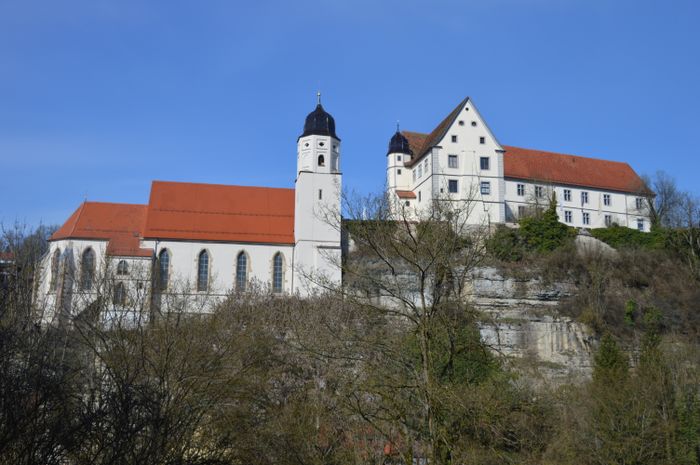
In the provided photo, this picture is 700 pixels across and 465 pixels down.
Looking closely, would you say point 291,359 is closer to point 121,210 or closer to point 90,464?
point 90,464

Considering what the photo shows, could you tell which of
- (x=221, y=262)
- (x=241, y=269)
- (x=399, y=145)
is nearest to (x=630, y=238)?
(x=399, y=145)

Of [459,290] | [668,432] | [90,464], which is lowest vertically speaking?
[668,432]

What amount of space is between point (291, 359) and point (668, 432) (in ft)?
47.4

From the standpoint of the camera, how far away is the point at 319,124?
46938 mm

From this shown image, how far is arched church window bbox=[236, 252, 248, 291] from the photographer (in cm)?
4516

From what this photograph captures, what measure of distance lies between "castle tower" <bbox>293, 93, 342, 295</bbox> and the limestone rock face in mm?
8996

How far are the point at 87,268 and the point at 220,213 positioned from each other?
9.23 metres

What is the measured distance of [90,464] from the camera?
11.1 m

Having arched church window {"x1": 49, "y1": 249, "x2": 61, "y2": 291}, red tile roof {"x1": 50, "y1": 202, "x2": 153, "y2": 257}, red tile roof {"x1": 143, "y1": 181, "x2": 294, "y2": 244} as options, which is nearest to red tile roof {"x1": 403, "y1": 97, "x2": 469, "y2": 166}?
red tile roof {"x1": 143, "y1": 181, "x2": 294, "y2": 244}

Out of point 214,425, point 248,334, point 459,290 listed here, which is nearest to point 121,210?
point 248,334

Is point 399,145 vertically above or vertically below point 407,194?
above

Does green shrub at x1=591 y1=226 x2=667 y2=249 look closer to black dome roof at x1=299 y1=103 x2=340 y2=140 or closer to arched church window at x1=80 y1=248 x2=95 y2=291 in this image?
black dome roof at x1=299 y1=103 x2=340 y2=140

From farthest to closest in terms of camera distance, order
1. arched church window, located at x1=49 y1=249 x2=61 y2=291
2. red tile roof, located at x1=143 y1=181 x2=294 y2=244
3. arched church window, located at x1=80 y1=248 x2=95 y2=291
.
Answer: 1. red tile roof, located at x1=143 y1=181 x2=294 y2=244
2. arched church window, located at x1=49 y1=249 x2=61 y2=291
3. arched church window, located at x1=80 y1=248 x2=95 y2=291

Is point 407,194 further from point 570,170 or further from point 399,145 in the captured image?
point 570,170
